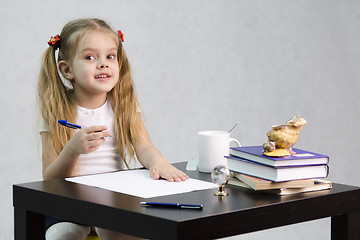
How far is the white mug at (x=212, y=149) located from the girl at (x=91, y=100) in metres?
0.12

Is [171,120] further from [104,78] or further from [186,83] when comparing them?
[104,78]

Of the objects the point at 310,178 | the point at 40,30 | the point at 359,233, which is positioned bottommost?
the point at 359,233

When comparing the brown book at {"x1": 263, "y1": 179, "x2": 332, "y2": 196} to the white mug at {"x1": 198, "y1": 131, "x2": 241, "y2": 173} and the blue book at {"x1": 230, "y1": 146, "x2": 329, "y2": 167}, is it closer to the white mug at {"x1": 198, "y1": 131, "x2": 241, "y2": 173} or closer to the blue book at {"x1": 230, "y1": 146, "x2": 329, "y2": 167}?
the blue book at {"x1": 230, "y1": 146, "x2": 329, "y2": 167}

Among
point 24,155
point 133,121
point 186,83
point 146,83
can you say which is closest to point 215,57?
point 186,83

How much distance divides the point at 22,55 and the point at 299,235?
5.19 ft

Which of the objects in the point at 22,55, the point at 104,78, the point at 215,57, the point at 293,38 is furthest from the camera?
the point at 293,38

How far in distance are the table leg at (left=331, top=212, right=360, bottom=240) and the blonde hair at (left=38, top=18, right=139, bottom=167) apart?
68 cm

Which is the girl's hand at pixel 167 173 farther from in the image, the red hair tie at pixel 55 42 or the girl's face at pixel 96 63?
the red hair tie at pixel 55 42

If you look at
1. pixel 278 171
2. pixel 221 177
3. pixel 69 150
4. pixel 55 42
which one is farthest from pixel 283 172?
pixel 55 42

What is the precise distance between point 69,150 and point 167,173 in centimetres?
27

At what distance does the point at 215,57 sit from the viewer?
3256mm

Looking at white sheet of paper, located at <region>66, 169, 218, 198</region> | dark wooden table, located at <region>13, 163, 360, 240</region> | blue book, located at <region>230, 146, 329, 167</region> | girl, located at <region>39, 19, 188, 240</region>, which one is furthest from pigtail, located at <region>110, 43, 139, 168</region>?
blue book, located at <region>230, 146, 329, 167</region>

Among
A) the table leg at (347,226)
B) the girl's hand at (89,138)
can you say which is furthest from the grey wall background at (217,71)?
the table leg at (347,226)

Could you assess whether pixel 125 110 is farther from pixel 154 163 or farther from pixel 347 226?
pixel 347 226
